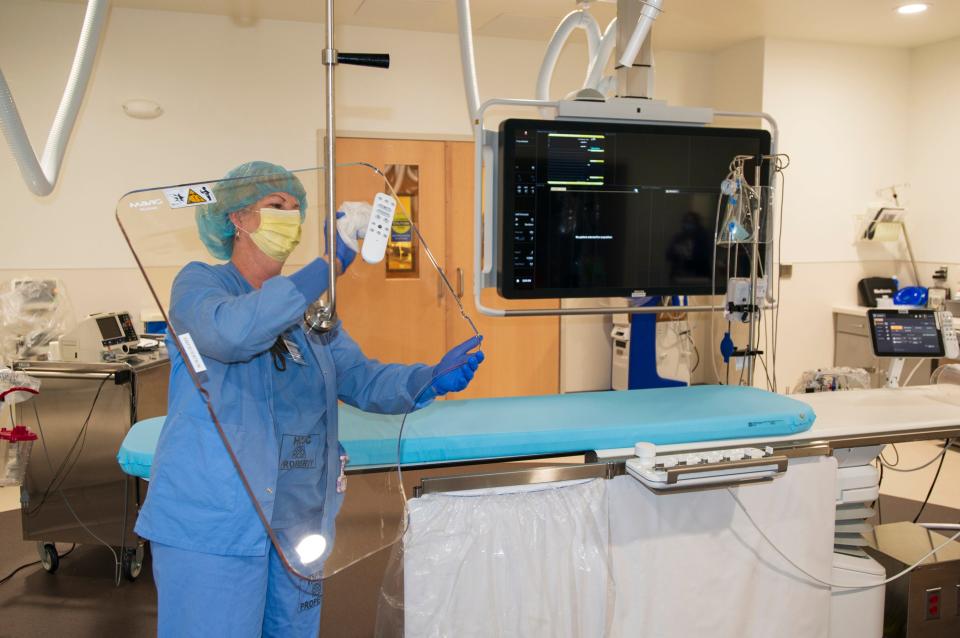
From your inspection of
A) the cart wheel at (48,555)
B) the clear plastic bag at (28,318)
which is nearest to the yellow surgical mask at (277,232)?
the cart wheel at (48,555)

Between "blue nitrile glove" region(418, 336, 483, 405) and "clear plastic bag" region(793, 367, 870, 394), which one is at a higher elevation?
"blue nitrile glove" region(418, 336, 483, 405)

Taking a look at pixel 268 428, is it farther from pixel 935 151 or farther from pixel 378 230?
pixel 935 151

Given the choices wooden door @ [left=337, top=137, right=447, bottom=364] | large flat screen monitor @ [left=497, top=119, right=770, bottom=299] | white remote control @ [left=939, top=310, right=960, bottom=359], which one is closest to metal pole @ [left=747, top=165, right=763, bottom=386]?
large flat screen monitor @ [left=497, top=119, right=770, bottom=299]

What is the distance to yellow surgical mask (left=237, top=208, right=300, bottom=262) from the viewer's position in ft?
4.41

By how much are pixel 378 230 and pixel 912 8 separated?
14.9 feet

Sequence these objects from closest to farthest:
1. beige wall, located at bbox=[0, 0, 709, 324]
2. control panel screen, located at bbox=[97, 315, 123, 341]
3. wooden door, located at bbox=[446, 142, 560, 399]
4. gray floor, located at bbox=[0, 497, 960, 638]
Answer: gray floor, located at bbox=[0, 497, 960, 638], control panel screen, located at bbox=[97, 315, 123, 341], beige wall, located at bbox=[0, 0, 709, 324], wooden door, located at bbox=[446, 142, 560, 399]

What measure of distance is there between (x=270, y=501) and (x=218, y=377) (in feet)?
0.86

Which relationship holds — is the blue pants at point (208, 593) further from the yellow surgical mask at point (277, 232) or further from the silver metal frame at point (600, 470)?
the yellow surgical mask at point (277, 232)

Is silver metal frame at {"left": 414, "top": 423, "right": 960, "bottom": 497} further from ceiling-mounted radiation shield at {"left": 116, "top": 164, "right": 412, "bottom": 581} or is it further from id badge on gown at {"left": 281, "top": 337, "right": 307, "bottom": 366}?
id badge on gown at {"left": 281, "top": 337, "right": 307, "bottom": 366}

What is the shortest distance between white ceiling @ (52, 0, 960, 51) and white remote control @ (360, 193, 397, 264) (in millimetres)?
3315

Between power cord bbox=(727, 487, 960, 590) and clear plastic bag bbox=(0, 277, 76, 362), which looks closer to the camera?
power cord bbox=(727, 487, 960, 590)

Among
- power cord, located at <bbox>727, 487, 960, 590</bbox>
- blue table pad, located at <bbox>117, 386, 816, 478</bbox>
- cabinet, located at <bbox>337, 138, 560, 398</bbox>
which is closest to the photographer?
blue table pad, located at <bbox>117, 386, 816, 478</bbox>

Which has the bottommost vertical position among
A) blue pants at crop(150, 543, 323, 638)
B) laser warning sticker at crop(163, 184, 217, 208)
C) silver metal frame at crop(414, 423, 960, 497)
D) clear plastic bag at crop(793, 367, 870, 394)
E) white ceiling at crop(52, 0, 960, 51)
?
blue pants at crop(150, 543, 323, 638)

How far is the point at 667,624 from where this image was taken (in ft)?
6.41
